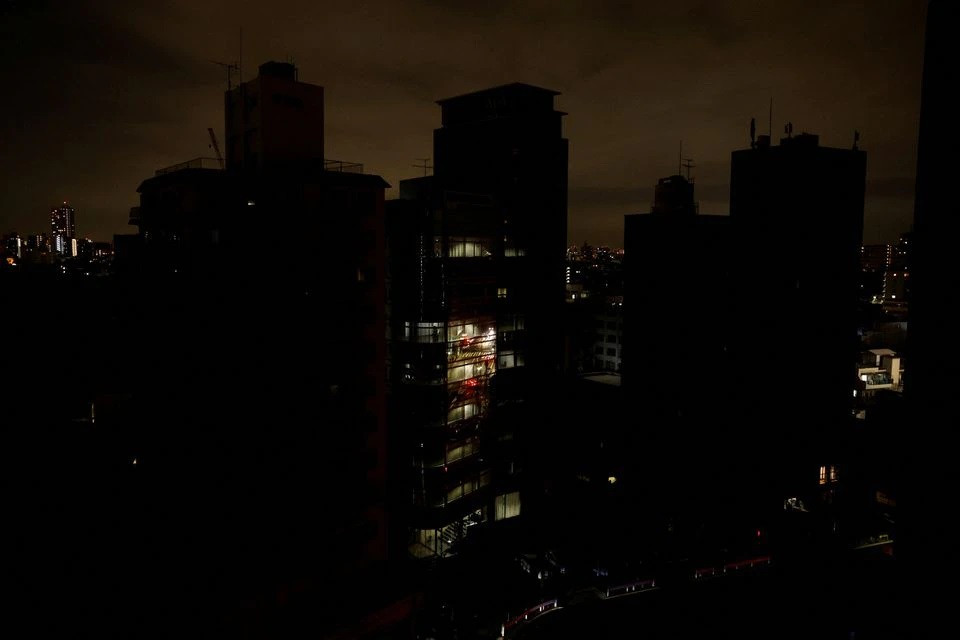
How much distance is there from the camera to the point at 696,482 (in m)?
35.5

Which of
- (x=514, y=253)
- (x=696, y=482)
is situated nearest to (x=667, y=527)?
(x=696, y=482)

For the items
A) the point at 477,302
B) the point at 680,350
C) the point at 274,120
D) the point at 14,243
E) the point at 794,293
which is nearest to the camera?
the point at 274,120

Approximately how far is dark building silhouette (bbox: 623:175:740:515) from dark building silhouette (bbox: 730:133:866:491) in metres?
1.40

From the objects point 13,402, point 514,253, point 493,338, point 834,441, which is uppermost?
point 514,253

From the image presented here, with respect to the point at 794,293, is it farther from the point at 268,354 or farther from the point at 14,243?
the point at 14,243

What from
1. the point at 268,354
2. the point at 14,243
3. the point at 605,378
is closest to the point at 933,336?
the point at 268,354

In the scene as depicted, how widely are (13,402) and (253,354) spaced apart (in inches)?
A: 428

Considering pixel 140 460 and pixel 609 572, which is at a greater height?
pixel 140 460

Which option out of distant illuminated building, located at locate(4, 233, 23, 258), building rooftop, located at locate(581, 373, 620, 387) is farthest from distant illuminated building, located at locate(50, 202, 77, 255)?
building rooftop, located at locate(581, 373, 620, 387)

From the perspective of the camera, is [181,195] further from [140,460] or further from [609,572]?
[609,572]

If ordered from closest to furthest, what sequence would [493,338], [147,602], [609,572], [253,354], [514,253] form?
1. [147,602]
2. [253,354]
3. [609,572]
4. [493,338]
5. [514,253]

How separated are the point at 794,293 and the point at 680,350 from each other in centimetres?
761

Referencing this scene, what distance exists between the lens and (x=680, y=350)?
1537 inches

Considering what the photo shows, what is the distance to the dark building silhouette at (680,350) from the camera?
119ft
